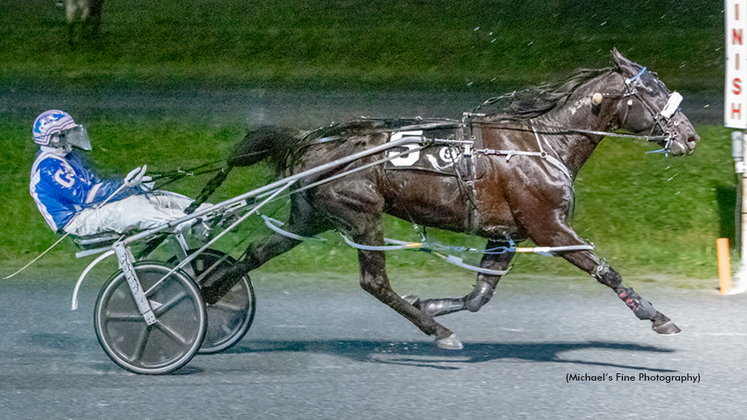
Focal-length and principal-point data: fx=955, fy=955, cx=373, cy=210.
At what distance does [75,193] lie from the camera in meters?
5.84

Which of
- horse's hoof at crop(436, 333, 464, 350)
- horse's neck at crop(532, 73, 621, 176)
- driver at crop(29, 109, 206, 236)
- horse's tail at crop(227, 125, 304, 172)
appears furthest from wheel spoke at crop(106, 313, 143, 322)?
horse's neck at crop(532, 73, 621, 176)

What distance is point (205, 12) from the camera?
1762 cm

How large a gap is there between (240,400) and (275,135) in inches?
79.7

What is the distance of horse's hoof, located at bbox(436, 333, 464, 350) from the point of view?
6465mm

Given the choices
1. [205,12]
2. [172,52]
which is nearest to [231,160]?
[172,52]

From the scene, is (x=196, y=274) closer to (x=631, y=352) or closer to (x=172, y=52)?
(x=631, y=352)

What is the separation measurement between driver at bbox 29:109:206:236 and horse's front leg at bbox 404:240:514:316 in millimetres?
1789

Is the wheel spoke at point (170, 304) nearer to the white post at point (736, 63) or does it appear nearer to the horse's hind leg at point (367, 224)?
the horse's hind leg at point (367, 224)

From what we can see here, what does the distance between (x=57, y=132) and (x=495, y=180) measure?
2745 mm

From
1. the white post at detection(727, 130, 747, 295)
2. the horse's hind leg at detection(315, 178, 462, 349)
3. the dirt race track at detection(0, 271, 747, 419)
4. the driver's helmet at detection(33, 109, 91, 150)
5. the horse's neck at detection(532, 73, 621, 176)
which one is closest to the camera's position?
the dirt race track at detection(0, 271, 747, 419)

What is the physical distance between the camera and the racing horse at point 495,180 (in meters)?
6.12

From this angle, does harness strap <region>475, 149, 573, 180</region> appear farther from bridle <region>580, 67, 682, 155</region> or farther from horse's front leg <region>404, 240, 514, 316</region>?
horse's front leg <region>404, 240, 514, 316</region>

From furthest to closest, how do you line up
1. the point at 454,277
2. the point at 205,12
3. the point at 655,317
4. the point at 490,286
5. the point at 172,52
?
the point at 205,12 < the point at 172,52 < the point at 454,277 < the point at 490,286 < the point at 655,317

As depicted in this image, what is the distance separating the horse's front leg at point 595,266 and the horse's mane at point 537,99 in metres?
0.77
